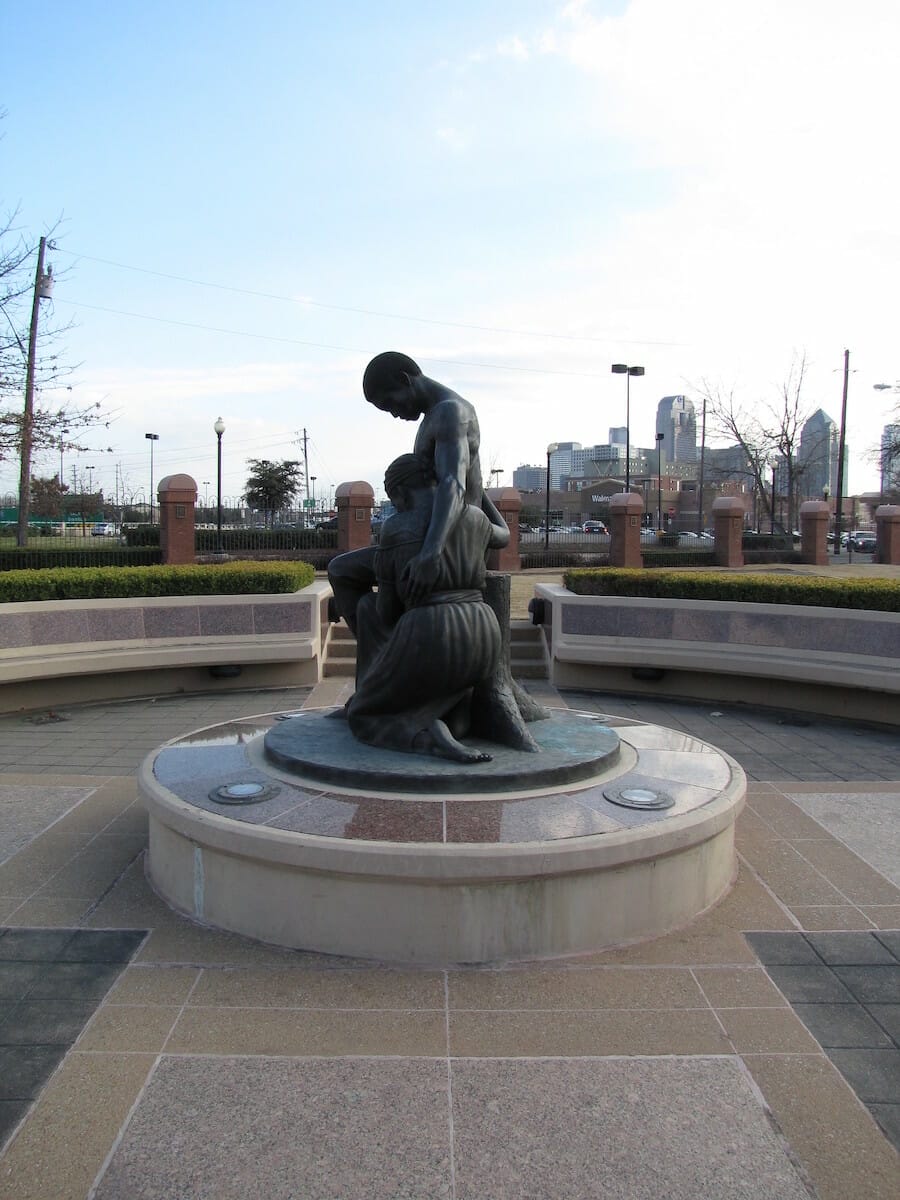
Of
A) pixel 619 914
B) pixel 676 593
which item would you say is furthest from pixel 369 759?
pixel 676 593

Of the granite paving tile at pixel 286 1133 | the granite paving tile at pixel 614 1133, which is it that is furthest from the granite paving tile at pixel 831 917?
the granite paving tile at pixel 286 1133

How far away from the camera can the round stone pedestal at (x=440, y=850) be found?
3.57 metres

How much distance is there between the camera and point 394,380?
5266mm

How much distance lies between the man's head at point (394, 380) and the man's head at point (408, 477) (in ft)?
1.12

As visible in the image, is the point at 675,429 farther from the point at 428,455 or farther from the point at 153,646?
the point at 428,455

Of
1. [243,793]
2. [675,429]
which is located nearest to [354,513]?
[243,793]

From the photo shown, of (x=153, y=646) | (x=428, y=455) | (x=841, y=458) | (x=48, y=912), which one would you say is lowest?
(x=48, y=912)

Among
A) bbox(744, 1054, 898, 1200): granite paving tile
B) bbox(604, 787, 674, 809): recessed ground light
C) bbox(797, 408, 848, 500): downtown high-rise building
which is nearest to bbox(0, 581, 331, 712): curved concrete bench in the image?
bbox(604, 787, 674, 809): recessed ground light

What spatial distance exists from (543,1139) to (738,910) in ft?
6.41

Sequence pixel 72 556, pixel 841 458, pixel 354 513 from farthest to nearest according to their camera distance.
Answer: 1. pixel 841 458
2. pixel 354 513
3. pixel 72 556

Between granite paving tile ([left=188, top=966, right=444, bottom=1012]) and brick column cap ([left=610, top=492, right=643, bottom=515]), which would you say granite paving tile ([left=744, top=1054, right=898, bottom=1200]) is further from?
brick column cap ([left=610, top=492, right=643, bottom=515])

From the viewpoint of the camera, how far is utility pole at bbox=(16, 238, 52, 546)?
2118 cm

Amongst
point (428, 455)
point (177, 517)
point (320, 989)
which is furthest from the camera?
point (177, 517)

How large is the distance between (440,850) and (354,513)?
20.4 m
